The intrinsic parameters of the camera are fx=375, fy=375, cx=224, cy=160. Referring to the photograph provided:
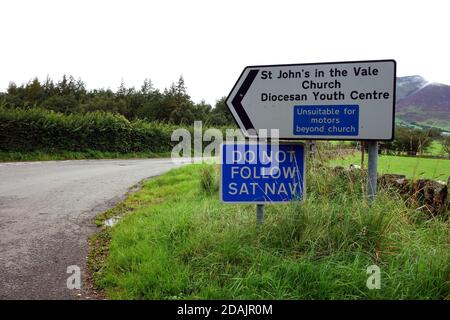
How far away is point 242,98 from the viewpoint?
4.46 metres

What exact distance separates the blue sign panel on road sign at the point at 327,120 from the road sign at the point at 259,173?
0.26 meters

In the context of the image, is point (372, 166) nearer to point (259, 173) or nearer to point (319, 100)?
point (319, 100)

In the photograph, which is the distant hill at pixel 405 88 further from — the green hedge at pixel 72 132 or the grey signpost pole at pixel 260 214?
the green hedge at pixel 72 132

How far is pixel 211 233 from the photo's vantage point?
4316 millimetres

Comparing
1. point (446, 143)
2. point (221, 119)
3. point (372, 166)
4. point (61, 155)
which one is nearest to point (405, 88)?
point (221, 119)

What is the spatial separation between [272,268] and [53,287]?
2127 mm

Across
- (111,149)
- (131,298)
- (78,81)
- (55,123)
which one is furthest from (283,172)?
(78,81)

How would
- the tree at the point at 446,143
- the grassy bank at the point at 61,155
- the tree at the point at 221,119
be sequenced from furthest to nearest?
the tree at the point at 221,119, the grassy bank at the point at 61,155, the tree at the point at 446,143

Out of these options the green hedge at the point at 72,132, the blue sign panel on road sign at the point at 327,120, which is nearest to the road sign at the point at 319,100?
the blue sign panel on road sign at the point at 327,120

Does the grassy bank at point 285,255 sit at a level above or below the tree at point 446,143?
below

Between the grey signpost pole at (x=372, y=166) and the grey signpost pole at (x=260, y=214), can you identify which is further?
the grey signpost pole at (x=260, y=214)

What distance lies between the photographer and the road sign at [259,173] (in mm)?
4371

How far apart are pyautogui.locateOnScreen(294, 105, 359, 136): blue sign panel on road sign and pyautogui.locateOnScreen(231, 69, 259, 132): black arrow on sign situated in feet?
1.86

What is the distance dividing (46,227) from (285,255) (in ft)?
13.0
